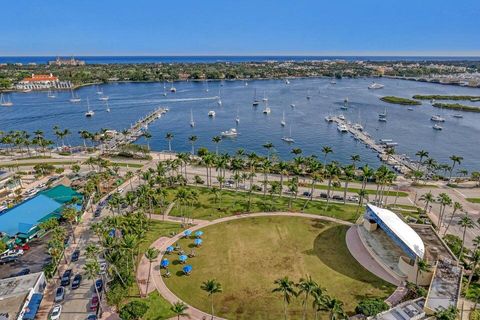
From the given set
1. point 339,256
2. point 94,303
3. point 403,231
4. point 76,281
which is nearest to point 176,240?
point 76,281

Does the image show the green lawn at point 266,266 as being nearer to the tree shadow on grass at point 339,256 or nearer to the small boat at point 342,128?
the tree shadow on grass at point 339,256

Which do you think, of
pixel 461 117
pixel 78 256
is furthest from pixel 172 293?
pixel 461 117

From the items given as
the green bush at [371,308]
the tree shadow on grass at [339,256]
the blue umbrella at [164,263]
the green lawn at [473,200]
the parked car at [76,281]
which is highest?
the green bush at [371,308]

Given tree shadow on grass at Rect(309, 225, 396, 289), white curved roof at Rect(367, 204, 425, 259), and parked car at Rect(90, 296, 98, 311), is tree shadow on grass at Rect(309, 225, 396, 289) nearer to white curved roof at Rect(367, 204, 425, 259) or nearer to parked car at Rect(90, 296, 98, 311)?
white curved roof at Rect(367, 204, 425, 259)

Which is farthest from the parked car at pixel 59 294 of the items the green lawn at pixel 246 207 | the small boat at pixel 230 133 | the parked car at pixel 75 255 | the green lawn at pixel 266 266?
the small boat at pixel 230 133

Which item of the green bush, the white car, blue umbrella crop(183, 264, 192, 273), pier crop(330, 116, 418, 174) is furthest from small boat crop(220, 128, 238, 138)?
the green bush

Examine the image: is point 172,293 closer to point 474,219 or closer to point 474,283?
point 474,283
